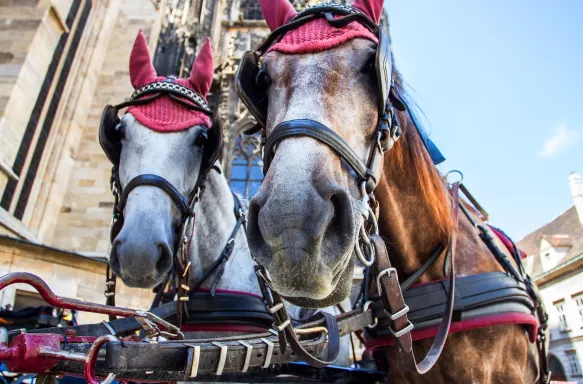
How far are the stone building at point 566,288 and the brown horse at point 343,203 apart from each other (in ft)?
56.4

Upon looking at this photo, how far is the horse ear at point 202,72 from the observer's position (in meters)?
2.98

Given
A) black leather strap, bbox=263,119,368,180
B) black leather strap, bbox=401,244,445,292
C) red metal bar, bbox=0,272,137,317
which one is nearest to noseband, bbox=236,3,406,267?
black leather strap, bbox=263,119,368,180

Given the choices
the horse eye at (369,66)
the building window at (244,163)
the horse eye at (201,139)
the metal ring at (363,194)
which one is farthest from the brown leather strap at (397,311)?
the building window at (244,163)

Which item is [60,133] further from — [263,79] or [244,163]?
[263,79]

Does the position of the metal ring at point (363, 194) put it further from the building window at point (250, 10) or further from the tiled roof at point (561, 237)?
the tiled roof at point (561, 237)

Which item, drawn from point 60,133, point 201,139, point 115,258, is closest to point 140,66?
point 201,139

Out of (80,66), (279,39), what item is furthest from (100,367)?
(80,66)

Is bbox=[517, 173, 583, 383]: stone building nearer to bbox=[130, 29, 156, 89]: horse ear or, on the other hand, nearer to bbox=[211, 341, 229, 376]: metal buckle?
bbox=[130, 29, 156, 89]: horse ear

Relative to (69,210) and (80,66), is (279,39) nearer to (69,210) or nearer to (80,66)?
(69,210)

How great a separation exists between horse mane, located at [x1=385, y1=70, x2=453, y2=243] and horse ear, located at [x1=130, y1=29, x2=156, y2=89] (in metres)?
1.85

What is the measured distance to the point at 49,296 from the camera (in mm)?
1438

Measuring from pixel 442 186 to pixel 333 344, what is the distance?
979 mm

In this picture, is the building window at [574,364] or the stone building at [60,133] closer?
the stone building at [60,133]

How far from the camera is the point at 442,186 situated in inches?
82.7
